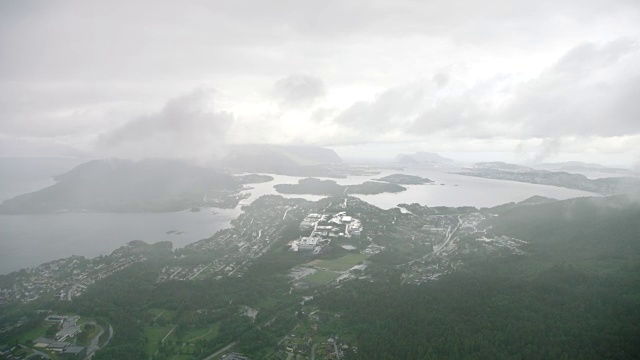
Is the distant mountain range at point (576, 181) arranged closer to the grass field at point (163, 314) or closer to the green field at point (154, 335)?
the grass field at point (163, 314)

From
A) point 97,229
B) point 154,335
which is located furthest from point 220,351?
point 97,229

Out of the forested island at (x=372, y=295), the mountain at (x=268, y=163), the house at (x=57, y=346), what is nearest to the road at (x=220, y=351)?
the forested island at (x=372, y=295)

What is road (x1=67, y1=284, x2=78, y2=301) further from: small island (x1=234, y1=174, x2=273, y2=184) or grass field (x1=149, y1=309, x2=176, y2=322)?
small island (x1=234, y1=174, x2=273, y2=184)

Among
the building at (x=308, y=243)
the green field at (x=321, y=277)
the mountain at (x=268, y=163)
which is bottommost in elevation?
the green field at (x=321, y=277)

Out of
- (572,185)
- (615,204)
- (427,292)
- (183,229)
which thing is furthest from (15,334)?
(572,185)

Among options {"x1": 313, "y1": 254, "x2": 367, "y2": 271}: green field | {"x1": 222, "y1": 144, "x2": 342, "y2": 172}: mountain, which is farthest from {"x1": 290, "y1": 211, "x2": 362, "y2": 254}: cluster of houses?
{"x1": 222, "y1": 144, "x2": 342, "y2": 172}: mountain

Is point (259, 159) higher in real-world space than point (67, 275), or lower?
higher

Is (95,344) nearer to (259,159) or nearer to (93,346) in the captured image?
(93,346)
